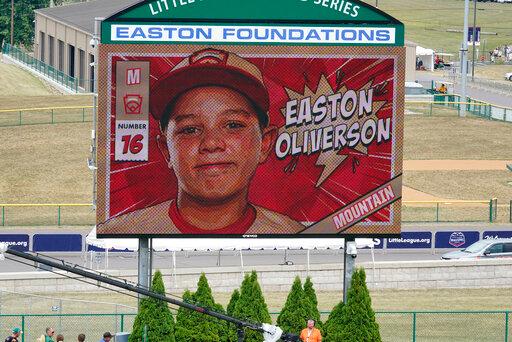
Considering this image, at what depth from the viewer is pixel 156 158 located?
99.8ft

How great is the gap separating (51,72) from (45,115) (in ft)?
80.8

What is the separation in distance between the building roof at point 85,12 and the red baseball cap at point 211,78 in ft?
230

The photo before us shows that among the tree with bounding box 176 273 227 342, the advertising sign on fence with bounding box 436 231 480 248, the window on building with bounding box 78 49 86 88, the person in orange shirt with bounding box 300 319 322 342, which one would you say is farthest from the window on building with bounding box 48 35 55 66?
the person in orange shirt with bounding box 300 319 322 342

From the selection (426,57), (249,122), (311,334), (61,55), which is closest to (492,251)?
(311,334)

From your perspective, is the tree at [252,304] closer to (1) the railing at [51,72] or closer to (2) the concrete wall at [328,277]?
(2) the concrete wall at [328,277]

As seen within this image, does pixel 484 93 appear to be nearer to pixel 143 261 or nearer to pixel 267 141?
pixel 267 141

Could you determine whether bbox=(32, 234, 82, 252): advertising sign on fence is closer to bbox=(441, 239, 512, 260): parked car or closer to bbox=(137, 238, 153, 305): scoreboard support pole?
bbox=(441, 239, 512, 260): parked car

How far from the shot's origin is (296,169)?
1213 inches

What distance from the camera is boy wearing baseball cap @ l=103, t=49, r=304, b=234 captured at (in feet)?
99.4

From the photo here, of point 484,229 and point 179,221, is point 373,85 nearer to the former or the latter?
point 179,221

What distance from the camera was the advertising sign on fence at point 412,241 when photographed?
177 ft

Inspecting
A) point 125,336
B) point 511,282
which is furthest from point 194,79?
point 511,282

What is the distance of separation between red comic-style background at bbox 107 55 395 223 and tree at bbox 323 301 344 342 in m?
2.52

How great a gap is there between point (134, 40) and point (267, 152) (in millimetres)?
3513
